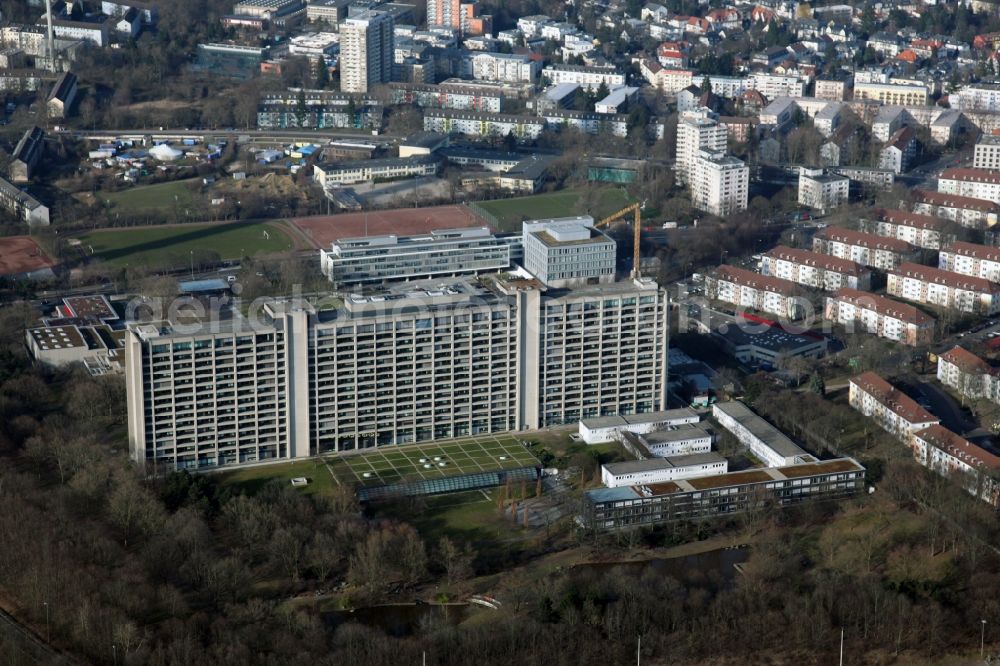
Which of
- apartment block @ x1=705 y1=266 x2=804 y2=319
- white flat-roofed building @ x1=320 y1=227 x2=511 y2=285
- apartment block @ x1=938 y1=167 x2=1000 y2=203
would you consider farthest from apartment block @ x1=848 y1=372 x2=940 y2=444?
apartment block @ x1=938 y1=167 x2=1000 y2=203

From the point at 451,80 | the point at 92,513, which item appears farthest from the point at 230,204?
the point at 92,513

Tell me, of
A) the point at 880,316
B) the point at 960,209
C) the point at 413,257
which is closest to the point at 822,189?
the point at 960,209

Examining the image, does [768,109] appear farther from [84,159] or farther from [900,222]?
[84,159]

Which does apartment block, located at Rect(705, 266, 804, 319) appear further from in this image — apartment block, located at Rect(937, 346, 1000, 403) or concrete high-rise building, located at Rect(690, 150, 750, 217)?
concrete high-rise building, located at Rect(690, 150, 750, 217)

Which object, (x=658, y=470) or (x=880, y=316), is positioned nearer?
(x=658, y=470)

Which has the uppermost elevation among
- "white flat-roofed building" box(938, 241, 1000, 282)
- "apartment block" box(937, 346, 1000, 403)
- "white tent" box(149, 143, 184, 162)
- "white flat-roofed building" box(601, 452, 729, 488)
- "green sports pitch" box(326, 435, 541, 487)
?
"white tent" box(149, 143, 184, 162)

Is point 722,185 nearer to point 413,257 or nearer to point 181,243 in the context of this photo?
point 413,257
